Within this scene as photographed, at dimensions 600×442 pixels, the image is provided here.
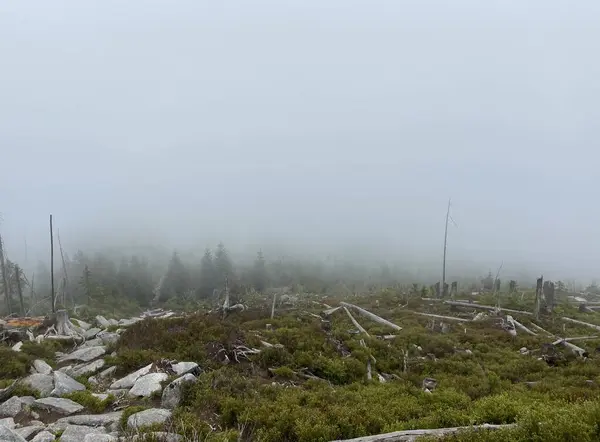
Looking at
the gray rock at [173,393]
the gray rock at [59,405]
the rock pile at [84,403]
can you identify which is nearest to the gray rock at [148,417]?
the rock pile at [84,403]

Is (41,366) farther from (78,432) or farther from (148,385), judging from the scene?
(78,432)

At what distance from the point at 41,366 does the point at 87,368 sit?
2433 mm

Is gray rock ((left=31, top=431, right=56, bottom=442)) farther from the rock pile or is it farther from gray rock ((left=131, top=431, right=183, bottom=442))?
gray rock ((left=131, top=431, right=183, bottom=442))

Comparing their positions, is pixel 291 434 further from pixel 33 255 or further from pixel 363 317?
pixel 33 255

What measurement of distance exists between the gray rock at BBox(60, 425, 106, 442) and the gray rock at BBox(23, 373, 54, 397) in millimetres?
4056

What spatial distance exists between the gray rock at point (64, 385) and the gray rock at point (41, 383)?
0.27 meters

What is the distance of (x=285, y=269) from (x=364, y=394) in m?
97.0

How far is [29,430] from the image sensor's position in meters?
9.66

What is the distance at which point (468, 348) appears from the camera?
20438 millimetres

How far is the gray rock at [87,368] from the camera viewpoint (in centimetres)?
1524

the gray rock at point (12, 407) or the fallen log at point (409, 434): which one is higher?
the fallen log at point (409, 434)

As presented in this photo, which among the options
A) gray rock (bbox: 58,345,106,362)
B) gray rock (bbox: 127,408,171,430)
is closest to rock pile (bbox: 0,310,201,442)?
gray rock (bbox: 127,408,171,430)

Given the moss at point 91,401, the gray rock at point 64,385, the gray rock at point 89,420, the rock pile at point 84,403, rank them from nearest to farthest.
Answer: the rock pile at point 84,403
the gray rock at point 89,420
the moss at point 91,401
the gray rock at point 64,385

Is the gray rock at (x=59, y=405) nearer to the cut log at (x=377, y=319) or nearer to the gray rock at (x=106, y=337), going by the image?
the gray rock at (x=106, y=337)
